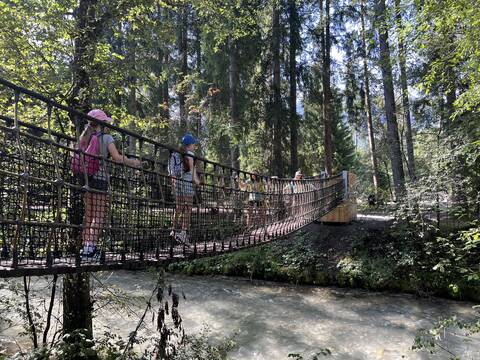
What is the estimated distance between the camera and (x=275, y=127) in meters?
8.66

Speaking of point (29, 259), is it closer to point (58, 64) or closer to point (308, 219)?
point (58, 64)

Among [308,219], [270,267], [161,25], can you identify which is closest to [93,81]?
[161,25]

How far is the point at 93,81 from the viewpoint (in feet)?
10.8

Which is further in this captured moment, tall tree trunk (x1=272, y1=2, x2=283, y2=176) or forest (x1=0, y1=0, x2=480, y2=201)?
tall tree trunk (x1=272, y1=2, x2=283, y2=176)

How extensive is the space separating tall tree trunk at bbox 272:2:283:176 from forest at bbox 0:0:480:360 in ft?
0.11

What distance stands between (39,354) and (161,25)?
320cm

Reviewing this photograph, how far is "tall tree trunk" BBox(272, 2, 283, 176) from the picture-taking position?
27.8 ft

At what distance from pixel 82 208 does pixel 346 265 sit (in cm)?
482

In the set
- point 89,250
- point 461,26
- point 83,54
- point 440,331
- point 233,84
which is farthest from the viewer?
point 233,84

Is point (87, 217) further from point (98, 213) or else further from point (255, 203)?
point (255, 203)

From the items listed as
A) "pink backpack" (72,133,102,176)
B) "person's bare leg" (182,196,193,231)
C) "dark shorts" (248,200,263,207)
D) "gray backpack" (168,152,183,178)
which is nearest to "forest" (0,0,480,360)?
"pink backpack" (72,133,102,176)

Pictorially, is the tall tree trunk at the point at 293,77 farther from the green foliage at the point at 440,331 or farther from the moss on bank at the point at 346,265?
the green foliage at the point at 440,331

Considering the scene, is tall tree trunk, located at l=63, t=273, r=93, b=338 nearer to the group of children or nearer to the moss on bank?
the group of children

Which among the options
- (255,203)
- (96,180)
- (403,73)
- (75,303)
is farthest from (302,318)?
(403,73)
